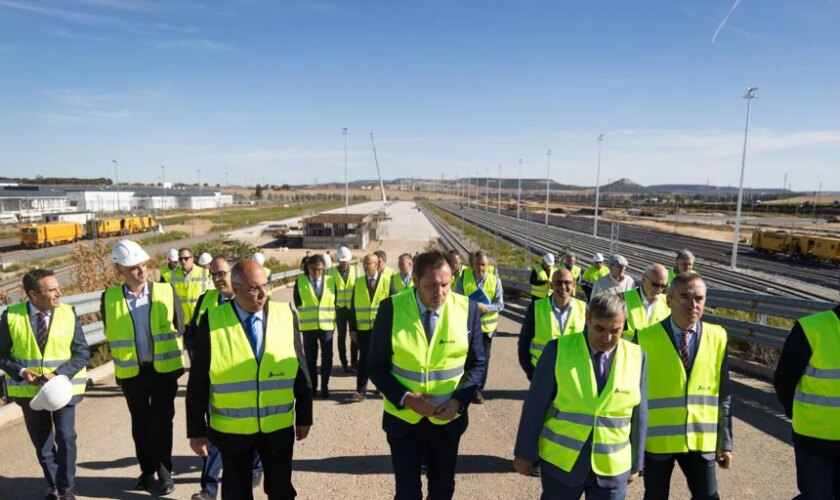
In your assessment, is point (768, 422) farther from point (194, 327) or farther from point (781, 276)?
point (781, 276)

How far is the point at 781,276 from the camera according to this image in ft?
94.6

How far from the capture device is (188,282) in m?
7.30

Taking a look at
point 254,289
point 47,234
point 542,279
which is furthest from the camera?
point 47,234

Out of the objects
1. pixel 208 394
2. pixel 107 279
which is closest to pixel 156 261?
pixel 107 279

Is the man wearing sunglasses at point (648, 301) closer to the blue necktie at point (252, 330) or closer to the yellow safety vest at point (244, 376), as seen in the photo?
the yellow safety vest at point (244, 376)

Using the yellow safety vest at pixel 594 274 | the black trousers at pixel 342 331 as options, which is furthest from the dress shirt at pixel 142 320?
the yellow safety vest at pixel 594 274

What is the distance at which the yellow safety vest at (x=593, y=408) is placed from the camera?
2678 mm

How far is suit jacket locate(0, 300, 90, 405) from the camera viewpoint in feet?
12.5

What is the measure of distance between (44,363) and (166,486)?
1.48 meters

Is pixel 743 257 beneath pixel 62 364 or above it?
beneath

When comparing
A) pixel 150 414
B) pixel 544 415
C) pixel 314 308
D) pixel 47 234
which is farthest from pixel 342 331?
pixel 47 234

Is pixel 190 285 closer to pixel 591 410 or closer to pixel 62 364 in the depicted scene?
pixel 62 364

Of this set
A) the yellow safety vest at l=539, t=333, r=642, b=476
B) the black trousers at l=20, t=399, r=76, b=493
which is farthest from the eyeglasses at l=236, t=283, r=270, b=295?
the black trousers at l=20, t=399, r=76, b=493

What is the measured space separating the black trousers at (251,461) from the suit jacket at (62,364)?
1.76m
